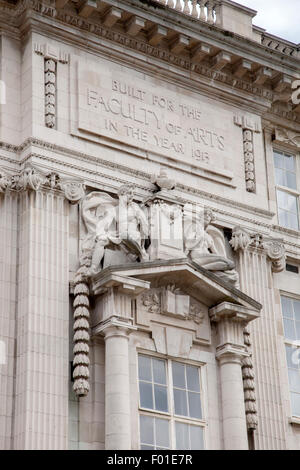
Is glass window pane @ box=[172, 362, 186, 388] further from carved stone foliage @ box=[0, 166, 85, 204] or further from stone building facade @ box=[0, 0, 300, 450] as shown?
carved stone foliage @ box=[0, 166, 85, 204]

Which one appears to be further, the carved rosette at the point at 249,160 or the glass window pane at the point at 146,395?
the carved rosette at the point at 249,160

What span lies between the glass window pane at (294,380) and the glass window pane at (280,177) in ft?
15.1

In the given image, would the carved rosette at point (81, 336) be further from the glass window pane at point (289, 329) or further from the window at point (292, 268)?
the window at point (292, 268)

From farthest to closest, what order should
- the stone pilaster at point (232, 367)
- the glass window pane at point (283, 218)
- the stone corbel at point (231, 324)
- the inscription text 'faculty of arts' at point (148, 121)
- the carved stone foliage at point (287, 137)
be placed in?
the carved stone foliage at point (287, 137) < the glass window pane at point (283, 218) < the inscription text 'faculty of arts' at point (148, 121) < the stone corbel at point (231, 324) < the stone pilaster at point (232, 367)

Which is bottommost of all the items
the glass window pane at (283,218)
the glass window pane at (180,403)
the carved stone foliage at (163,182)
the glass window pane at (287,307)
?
the glass window pane at (180,403)

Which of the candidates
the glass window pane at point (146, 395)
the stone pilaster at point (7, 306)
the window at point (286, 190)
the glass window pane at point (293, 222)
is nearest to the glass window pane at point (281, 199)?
the window at point (286, 190)

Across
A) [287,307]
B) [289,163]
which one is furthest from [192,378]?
[289,163]

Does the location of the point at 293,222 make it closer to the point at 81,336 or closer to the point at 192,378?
the point at 192,378

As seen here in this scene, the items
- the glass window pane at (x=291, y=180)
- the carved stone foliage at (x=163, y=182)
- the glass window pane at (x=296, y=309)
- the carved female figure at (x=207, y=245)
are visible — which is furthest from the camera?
the glass window pane at (x=291, y=180)

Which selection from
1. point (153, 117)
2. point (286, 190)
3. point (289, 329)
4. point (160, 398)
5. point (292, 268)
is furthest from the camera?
point (286, 190)

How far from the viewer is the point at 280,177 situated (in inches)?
1099

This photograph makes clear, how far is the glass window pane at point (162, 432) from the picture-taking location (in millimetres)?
22219

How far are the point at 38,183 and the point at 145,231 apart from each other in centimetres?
236
